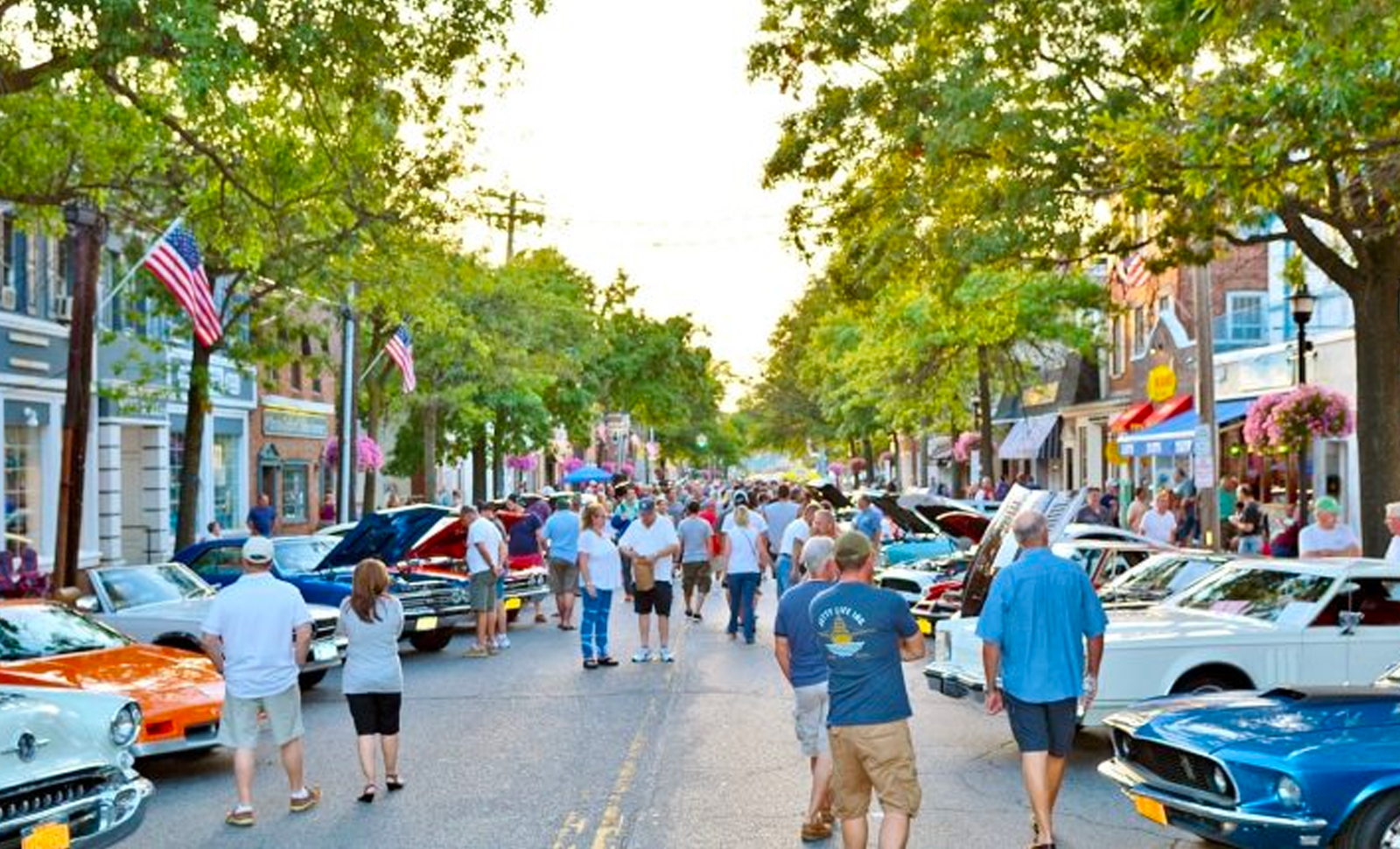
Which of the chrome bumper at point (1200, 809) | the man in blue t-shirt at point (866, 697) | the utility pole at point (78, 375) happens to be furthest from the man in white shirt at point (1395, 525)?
the utility pole at point (78, 375)

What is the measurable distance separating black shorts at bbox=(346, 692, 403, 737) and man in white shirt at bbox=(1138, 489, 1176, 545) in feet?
49.7

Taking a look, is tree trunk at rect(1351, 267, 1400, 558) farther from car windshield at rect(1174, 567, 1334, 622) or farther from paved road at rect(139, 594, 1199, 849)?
car windshield at rect(1174, 567, 1334, 622)

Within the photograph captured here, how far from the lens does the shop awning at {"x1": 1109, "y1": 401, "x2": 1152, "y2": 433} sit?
39531 mm

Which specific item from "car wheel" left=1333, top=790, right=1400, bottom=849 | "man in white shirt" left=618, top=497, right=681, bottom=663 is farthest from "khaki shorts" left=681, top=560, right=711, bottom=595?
"car wheel" left=1333, top=790, right=1400, bottom=849

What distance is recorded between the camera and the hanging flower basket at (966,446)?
5256cm

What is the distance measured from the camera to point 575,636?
21047 millimetres

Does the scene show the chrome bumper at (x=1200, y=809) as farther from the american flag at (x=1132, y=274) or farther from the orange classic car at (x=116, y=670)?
the american flag at (x=1132, y=274)

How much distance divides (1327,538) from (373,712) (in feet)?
35.0

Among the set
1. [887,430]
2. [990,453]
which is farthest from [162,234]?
[887,430]

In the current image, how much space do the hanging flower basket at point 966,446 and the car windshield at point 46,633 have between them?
41890 mm

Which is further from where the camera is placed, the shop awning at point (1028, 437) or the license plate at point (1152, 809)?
the shop awning at point (1028, 437)

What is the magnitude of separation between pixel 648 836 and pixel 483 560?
9874mm

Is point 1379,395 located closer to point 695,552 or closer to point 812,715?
point 695,552

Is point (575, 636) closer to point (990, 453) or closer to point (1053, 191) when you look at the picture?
point (1053, 191)
